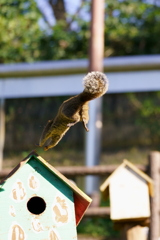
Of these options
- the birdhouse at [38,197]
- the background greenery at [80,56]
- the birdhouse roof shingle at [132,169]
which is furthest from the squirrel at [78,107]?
the background greenery at [80,56]

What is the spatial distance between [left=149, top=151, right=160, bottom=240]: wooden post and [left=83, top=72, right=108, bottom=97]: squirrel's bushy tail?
187cm

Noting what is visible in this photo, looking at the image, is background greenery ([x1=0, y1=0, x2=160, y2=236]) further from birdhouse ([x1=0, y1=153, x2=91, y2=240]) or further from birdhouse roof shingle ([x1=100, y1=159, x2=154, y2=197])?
birdhouse ([x1=0, y1=153, x2=91, y2=240])

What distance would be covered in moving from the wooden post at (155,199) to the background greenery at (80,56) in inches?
78.9

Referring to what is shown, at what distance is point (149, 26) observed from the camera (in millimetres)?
9055

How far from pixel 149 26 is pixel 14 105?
350 cm

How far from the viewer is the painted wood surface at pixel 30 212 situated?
2.08 meters

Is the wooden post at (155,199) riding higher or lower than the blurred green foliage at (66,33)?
lower

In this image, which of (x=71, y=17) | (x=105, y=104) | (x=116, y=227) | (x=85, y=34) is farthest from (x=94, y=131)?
(x=71, y=17)

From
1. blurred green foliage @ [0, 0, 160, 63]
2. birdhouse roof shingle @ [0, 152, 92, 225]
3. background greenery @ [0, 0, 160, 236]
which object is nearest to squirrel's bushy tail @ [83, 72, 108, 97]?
birdhouse roof shingle @ [0, 152, 92, 225]

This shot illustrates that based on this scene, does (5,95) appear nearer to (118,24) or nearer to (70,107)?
(118,24)

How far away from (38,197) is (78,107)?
1.64ft

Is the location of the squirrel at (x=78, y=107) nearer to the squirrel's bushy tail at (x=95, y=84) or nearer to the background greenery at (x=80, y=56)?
the squirrel's bushy tail at (x=95, y=84)

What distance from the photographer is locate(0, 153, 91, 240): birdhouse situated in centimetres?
208

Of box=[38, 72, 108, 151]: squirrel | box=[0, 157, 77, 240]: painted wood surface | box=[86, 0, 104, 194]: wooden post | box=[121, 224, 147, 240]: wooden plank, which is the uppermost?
box=[86, 0, 104, 194]: wooden post
